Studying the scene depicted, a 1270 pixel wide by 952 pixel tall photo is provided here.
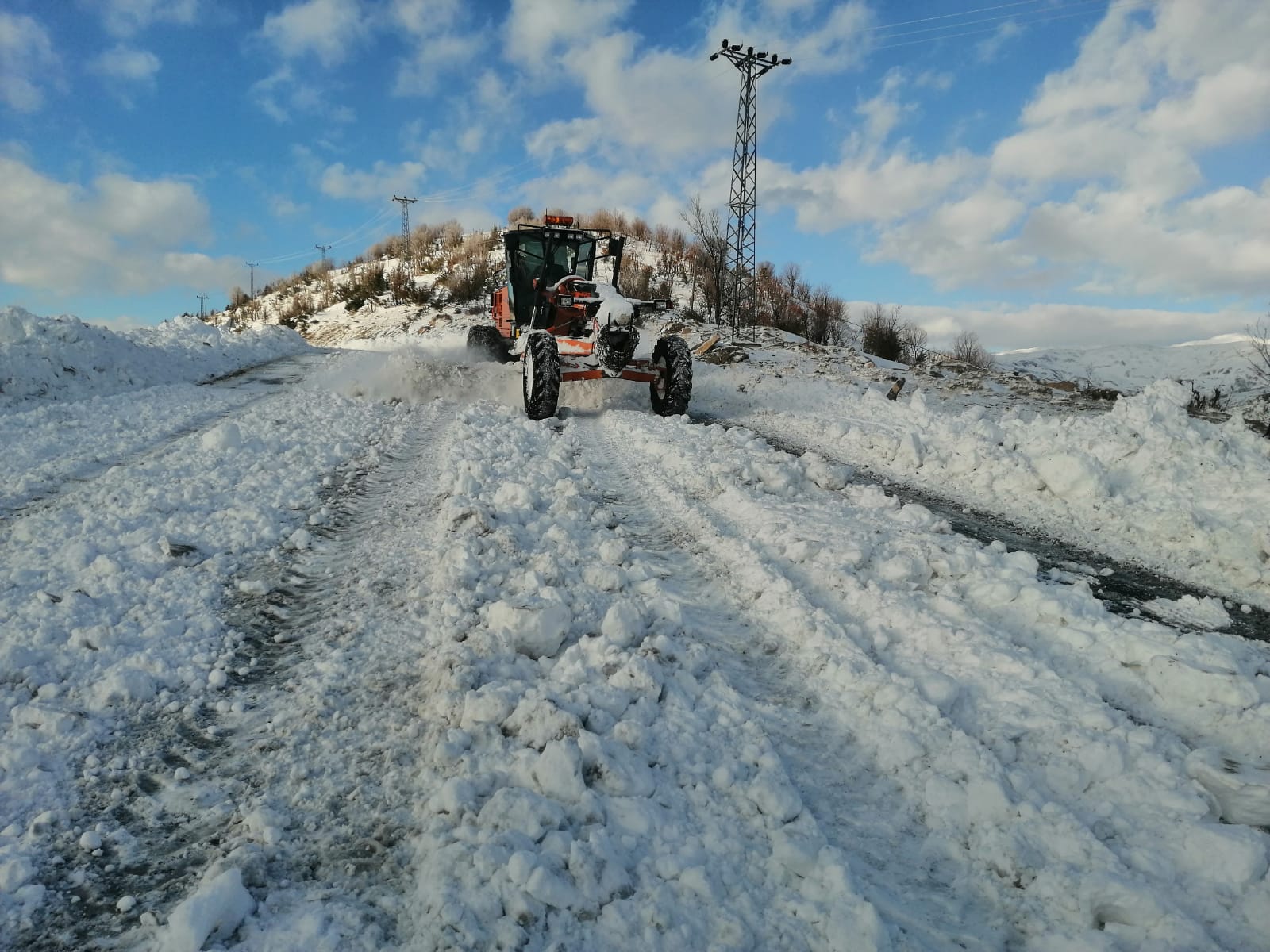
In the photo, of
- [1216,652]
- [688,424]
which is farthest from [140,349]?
[1216,652]

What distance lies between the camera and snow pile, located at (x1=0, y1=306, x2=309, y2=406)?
9539 mm

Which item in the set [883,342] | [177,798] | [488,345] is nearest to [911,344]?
[883,342]

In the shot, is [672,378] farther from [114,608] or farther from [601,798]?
[601,798]

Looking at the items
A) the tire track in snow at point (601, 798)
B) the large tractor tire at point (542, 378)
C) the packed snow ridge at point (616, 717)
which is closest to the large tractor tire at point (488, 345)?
the large tractor tire at point (542, 378)

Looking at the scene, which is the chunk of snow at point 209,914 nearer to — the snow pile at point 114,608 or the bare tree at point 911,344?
the snow pile at point 114,608

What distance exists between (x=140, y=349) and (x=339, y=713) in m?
12.5

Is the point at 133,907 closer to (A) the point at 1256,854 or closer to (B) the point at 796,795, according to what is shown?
(B) the point at 796,795

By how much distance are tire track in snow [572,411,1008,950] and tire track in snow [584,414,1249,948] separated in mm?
84

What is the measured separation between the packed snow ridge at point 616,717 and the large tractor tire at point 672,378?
13.3 ft

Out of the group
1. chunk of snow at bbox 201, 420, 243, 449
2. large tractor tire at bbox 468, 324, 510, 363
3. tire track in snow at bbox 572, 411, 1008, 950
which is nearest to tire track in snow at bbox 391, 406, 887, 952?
tire track in snow at bbox 572, 411, 1008, 950

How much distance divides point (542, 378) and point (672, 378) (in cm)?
190

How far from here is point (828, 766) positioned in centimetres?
249

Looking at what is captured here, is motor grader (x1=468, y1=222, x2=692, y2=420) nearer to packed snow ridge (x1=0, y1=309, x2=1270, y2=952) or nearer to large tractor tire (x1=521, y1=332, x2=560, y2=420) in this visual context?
large tractor tire (x1=521, y1=332, x2=560, y2=420)

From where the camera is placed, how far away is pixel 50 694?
255 centimetres
